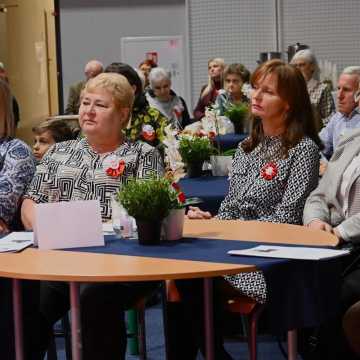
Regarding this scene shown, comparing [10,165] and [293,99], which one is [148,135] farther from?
[293,99]

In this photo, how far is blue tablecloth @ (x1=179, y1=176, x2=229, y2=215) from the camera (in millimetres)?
4332

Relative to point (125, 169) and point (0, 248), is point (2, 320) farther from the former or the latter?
point (125, 169)

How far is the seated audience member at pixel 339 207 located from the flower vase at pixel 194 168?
127cm

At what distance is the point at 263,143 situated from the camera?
3.87 metres

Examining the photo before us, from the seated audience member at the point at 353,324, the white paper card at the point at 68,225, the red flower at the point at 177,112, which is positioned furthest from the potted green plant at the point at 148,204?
the red flower at the point at 177,112

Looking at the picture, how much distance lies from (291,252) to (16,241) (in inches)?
38.3

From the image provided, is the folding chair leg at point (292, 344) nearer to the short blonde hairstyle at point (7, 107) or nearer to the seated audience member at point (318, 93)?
the short blonde hairstyle at point (7, 107)

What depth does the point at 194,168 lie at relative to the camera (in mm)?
5043

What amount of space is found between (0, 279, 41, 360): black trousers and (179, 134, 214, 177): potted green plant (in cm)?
174

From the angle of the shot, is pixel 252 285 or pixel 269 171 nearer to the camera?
pixel 252 285

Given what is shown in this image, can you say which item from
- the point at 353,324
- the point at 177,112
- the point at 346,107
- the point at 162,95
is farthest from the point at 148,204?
the point at 162,95

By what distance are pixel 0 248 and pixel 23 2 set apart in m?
9.00

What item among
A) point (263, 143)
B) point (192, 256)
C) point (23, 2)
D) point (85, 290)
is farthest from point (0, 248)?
point (23, 2)

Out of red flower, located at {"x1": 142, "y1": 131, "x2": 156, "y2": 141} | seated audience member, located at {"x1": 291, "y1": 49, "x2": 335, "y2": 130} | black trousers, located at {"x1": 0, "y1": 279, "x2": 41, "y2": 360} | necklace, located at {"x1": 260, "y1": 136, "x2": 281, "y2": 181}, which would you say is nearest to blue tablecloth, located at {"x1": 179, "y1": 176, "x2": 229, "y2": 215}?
red flower, located at {"x1": 142, "y1": 131, "x2": 156, "y2": 141}
